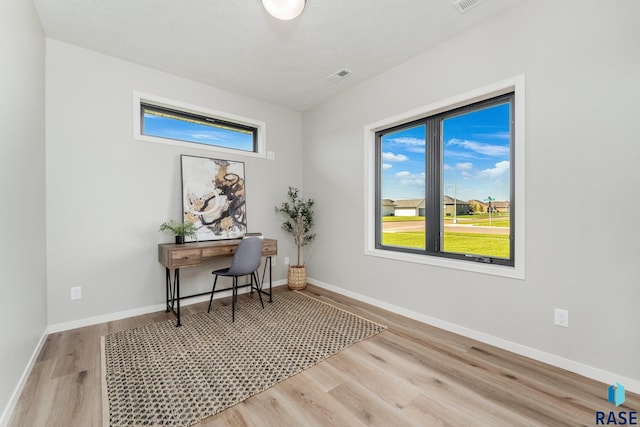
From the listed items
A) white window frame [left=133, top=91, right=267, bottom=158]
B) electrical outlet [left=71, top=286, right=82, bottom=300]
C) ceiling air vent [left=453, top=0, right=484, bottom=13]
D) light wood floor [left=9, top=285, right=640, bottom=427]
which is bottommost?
light wood floor [left=9, top=285, right=640, bottom=427]

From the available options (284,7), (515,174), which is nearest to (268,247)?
(284,7)

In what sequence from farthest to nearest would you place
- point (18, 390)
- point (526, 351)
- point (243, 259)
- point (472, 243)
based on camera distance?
point (243, 259) < point (472, 243) < point (526, 351) < point (18, 390)

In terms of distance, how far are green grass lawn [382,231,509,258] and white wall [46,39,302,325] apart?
8.56 ft

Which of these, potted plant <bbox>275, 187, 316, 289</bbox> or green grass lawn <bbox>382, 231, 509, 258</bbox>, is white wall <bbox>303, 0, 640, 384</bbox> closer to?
green grass lawn <bbox>382, 231, 509, 258</bbox>

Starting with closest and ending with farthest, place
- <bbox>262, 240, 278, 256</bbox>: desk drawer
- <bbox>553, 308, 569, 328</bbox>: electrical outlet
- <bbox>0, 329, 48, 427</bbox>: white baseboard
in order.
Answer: <bbox>0, 329, 48, 427</bbox>: white baseboard < <bbox>553, 308, 569, 328</bbox>: electrical outlet < <bbox>262, 240, 278, 256</bbox>: desk drawer

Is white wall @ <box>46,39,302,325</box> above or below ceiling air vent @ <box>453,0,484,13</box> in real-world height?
below

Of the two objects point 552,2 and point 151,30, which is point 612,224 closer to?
point 552,2

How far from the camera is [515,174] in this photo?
2.20m

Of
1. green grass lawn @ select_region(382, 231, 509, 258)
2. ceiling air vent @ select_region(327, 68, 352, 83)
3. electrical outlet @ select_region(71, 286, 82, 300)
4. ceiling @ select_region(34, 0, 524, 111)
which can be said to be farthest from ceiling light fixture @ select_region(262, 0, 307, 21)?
electrical outlet @ select_region(71, 286, 82, 300)

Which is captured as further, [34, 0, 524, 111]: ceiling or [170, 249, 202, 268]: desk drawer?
[170, 249, 202, 268]: desk drawer

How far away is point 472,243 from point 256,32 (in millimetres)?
2811

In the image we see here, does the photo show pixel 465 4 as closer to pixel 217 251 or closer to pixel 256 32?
pixel 256 32

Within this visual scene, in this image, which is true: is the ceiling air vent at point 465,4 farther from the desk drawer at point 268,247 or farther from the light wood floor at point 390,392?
the desk drawer at point 268,247

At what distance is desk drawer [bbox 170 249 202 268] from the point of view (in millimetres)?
2715
